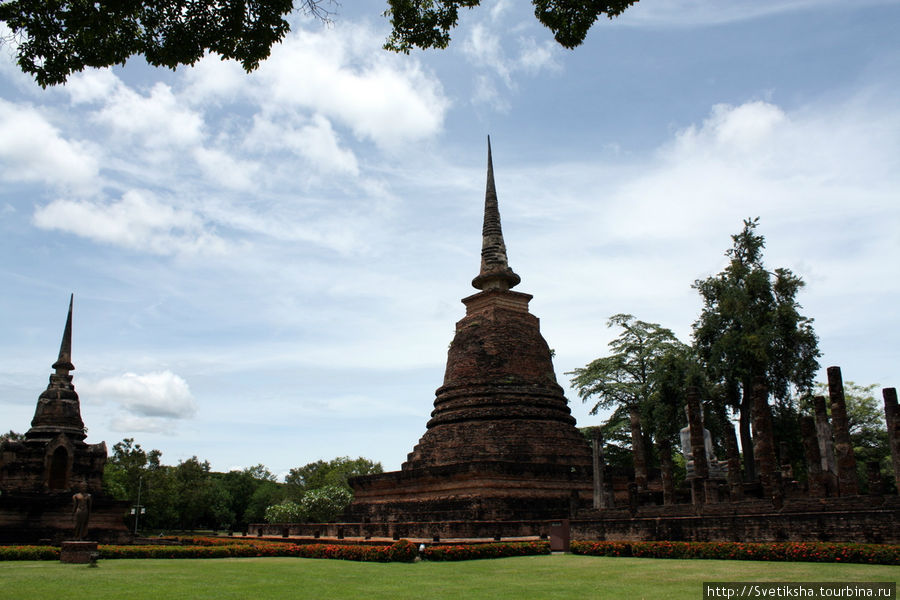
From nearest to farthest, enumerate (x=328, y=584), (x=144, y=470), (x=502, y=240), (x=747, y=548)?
(x=328, y=584)
(x=747, y=548)
(x=502, y=240)
(x=144, y=470)

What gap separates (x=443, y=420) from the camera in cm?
2852

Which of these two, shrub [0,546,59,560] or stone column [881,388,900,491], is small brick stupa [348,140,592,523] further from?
shrub [0,546,59,560]

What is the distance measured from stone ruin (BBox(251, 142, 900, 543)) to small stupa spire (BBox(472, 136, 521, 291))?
7 centimetres

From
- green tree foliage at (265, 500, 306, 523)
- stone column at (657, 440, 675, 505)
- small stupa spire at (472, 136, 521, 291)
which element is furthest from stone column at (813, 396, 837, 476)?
green tree foliage at (265, 500, 306, 523)

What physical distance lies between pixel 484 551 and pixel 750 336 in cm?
1722

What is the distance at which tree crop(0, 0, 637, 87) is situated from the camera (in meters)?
6.88

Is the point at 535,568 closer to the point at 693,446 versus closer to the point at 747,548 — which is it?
the point at 747,548

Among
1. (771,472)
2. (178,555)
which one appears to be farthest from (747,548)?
(178,555)

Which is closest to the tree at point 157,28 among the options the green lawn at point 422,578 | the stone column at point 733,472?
the green lawn at point 422,578

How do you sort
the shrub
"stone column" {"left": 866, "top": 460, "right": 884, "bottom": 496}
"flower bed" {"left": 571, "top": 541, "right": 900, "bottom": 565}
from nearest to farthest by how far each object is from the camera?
1. "flower bed" {"left": 571, "top": 541, "right": 900, "bottom": 565}
2. the shrub
3. "stone column" {"left": 866, "top": 460, "right": 884, "bottom": 496}

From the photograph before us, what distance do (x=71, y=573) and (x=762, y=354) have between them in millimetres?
24708

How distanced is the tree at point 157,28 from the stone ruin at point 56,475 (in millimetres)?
22463

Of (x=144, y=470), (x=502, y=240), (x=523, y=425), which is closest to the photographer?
(x=523, y=425)

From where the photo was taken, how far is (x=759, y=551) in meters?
13.4
